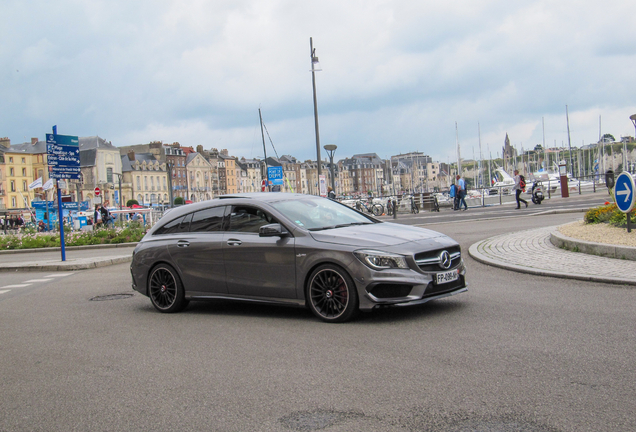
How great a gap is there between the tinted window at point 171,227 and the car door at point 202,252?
14 cm

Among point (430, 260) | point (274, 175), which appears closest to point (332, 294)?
point (430, 260)

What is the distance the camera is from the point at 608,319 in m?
7.02

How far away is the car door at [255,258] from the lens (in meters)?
8.02

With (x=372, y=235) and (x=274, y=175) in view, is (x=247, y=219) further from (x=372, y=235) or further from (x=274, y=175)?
(x=274, y=175)

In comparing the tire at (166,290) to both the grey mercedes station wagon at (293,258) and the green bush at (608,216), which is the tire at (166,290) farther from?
the green bush at (608,216)

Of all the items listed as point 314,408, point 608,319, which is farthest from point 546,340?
point 314,408

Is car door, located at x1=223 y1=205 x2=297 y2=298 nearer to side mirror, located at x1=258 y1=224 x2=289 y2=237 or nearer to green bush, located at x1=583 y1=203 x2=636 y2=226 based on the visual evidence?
side mirror, located at x1=258 y1=224 x2=289 y2=237

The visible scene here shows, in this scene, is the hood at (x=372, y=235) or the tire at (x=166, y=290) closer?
the hood at (x=372, y=235)

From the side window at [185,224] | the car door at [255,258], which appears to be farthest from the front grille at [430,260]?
the side window at [185,224]

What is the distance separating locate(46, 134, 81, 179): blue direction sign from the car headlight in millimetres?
13865

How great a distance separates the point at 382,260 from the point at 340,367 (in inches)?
74.7

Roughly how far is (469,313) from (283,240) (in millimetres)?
2314

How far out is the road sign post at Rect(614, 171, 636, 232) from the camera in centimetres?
1175

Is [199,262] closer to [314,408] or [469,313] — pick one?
[469,313]
